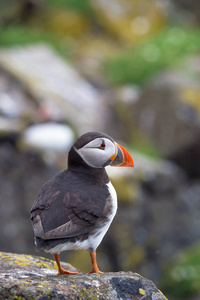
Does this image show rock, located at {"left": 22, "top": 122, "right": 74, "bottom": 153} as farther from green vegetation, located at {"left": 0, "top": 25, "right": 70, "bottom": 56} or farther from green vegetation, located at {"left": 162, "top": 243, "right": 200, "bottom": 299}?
green vegetation, located at {"left": 0, "top": 25, "right": 70, "bottom": 56}

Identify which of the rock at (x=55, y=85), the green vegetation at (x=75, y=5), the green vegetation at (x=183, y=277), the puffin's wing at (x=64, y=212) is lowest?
the green vegetation at (x=183, y=277)

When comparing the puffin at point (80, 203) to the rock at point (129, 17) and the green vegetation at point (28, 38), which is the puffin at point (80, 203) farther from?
the rock at point (129, 17)

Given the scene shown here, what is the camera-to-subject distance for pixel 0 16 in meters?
16.4

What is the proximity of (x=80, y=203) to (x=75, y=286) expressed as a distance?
0.58 meters

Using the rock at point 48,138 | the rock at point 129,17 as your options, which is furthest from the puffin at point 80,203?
the rock at point 129,17

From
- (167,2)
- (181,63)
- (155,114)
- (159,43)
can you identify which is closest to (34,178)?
(155,114)

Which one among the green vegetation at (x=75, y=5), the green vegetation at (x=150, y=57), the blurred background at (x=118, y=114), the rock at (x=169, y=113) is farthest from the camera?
the green vegetation at (x=75, y=5)

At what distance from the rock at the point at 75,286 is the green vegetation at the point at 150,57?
407 inches

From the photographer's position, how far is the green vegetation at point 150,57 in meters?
14.3

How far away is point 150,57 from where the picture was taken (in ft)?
48.7

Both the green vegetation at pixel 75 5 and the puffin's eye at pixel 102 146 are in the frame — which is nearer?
the puffin's eye at pixel 102 146

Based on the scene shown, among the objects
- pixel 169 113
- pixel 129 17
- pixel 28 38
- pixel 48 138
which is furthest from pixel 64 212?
pixel 129 17

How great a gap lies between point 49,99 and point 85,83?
2.27m

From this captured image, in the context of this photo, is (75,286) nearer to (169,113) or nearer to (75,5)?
(169,113)
